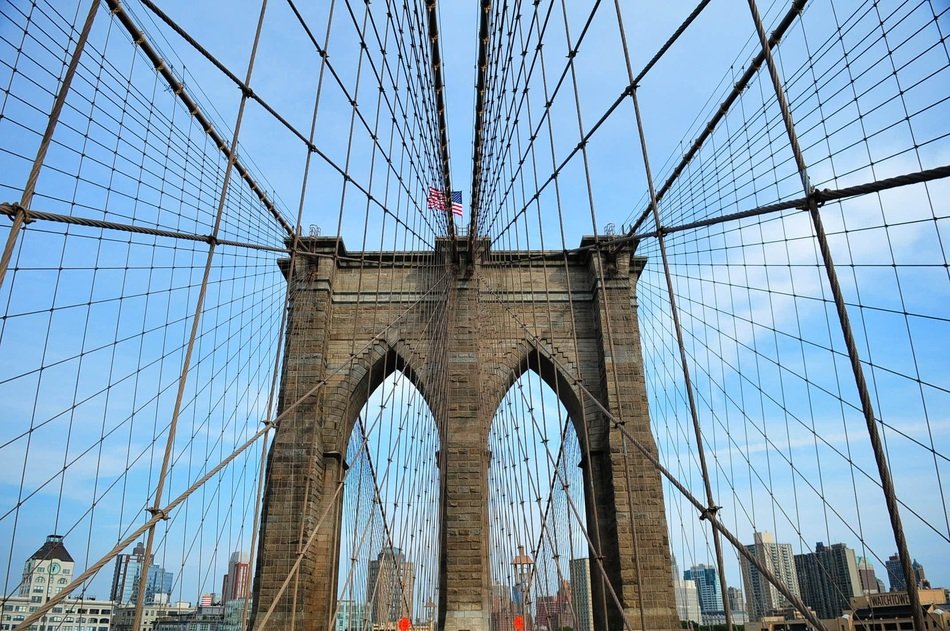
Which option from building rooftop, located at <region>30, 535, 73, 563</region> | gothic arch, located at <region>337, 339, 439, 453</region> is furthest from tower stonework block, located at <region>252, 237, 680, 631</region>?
building rooftop, located at <region>30, 535, 73, 563</region>

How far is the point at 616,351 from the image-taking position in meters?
13.6

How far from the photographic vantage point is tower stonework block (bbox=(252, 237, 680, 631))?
11.9 m

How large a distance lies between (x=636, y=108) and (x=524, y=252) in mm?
9550

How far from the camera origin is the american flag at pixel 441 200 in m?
14.0

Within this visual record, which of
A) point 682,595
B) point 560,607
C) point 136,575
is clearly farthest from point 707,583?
point 136,575

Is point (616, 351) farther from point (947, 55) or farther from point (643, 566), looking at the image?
point (947, 55)

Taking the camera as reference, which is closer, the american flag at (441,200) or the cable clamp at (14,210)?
the cable clamp at (14,210)

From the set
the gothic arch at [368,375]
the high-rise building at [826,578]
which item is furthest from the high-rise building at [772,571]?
the gothic arch at [368,375]

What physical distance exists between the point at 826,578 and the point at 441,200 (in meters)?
9.89

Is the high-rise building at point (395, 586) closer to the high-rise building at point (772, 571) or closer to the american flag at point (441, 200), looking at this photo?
the high-rise building at point (772, 571)

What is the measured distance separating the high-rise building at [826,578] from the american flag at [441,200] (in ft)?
29.6

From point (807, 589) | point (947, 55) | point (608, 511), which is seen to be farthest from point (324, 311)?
point (947, 55)

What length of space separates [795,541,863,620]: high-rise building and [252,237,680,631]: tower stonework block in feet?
8.11

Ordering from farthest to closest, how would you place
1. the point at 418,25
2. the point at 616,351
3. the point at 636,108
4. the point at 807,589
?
the point at 616,351
the point at 418,25
the point at 807,589
the point at 636,108
